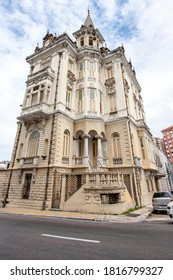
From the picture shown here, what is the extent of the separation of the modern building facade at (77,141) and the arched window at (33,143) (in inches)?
4.9

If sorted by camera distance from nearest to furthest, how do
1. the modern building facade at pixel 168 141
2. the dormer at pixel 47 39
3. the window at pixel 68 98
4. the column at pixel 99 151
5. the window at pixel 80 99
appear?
1. the column at pixel 99 151
2. the window at pixel 68 98
3. the window at pixel 80 99
4. the dormer at pixel 47 39
5. the modern building facade at pixel 168 141

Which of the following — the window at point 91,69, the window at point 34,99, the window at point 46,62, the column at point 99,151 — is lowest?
the column at point 99,151

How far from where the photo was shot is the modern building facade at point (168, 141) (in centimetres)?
9166

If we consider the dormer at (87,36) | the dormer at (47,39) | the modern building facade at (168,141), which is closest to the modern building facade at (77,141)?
the dormer at (47,39)

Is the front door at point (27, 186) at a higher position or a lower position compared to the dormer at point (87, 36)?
lower

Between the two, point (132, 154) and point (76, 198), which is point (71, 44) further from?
point (76, 198)

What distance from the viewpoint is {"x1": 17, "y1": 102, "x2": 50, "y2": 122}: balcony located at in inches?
676

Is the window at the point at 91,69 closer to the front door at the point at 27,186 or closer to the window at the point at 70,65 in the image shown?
the window at the point at 70,65

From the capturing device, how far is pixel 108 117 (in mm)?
20062

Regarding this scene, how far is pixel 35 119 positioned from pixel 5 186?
8609 mm

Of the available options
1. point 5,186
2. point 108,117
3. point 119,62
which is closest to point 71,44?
point 119,62

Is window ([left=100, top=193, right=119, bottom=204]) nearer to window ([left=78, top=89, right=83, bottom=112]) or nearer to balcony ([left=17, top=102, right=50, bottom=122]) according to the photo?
balcony ([left=17, top=102, right=50, bottom=122])

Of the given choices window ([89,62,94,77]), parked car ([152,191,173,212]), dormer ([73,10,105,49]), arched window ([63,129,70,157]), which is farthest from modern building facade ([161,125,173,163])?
arched window ([63,129,70,157])
